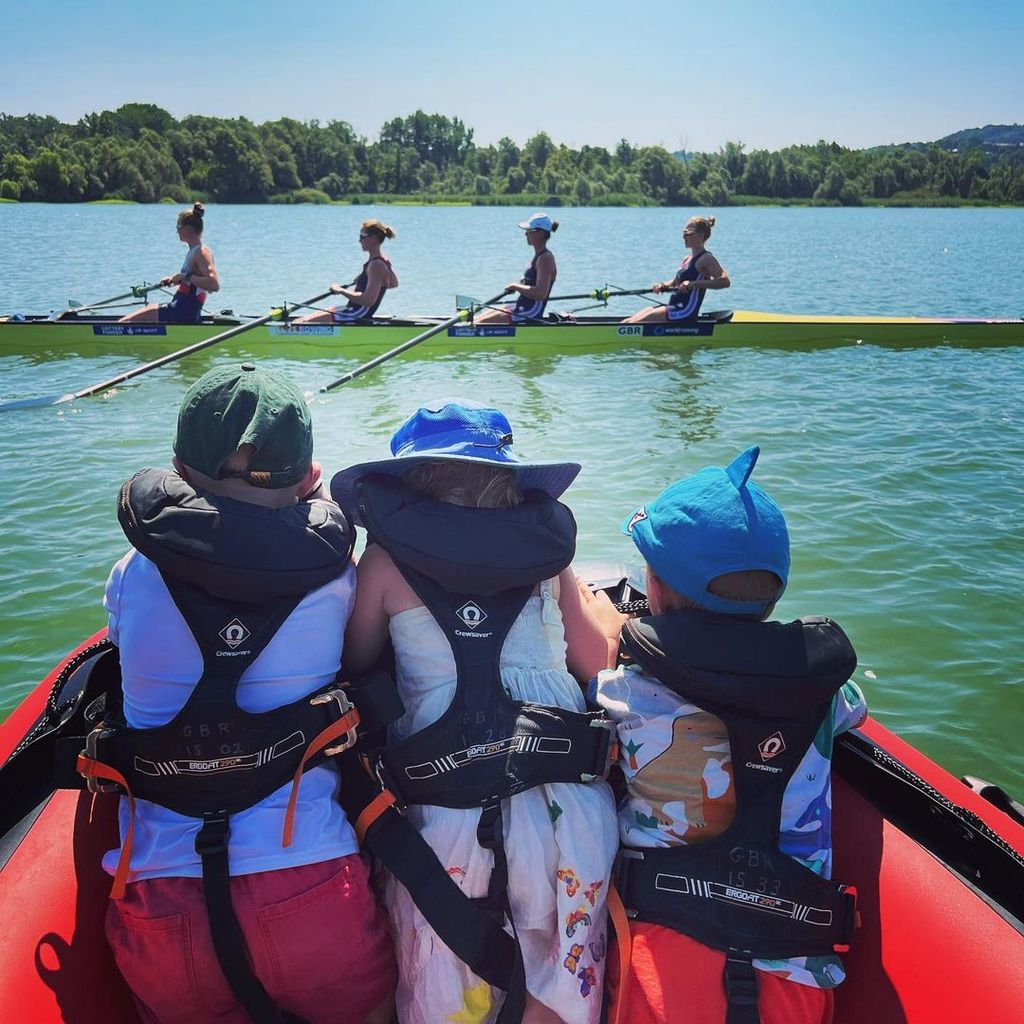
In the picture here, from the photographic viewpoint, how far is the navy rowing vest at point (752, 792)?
153 centimetres

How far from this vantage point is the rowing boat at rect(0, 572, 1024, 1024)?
158 cm

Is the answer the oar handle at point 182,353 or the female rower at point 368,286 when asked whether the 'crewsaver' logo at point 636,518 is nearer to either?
the oar handle at point 182,353

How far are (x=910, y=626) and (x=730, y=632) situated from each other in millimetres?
3610

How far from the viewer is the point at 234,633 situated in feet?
5.23

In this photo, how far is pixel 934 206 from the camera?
63688 mm

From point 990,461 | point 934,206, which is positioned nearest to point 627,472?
point 990,461

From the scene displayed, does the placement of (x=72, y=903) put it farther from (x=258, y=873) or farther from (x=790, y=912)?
(x=790, y=912)

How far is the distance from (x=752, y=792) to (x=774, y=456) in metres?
6.04

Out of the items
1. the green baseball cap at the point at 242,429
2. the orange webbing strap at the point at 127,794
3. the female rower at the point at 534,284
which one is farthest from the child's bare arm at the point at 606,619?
the female rower at the point at 534,284

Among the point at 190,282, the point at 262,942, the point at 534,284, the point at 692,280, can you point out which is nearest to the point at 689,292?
the point at 692,280

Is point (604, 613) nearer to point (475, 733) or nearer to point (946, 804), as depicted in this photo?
point (475, 733)

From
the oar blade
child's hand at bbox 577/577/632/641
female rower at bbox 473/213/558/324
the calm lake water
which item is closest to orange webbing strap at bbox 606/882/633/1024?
child's hand at bbox 577/577/632/641

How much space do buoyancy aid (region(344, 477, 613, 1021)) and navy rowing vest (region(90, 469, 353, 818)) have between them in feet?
0.58

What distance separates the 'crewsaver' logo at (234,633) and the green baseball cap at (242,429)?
28 centimetres
